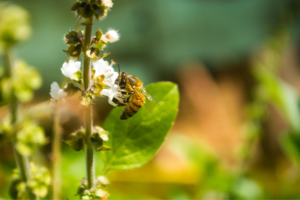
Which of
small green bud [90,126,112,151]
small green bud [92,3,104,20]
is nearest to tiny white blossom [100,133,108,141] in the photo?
small green bud [90,126,112,151]

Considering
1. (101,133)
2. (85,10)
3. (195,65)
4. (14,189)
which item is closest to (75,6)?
(85,10)

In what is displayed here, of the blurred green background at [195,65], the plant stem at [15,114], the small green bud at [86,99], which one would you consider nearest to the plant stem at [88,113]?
the small green bud at [86,99]

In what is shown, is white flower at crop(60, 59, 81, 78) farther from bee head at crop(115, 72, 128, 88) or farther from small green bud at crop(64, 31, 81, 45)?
bee head at crop(115, 72, 128, 88)

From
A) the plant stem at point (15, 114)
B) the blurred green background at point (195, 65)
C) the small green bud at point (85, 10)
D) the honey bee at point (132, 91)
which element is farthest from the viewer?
the blurred green background at point (195, 65)

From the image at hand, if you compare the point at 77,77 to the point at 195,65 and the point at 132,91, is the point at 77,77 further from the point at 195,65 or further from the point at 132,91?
the point at 195,65

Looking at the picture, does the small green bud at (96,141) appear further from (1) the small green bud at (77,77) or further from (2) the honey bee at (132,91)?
(2) the honey bee at (132,91)
